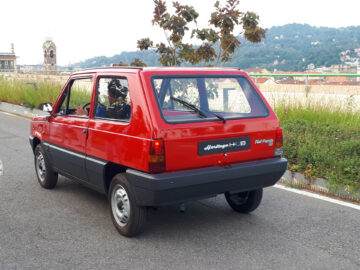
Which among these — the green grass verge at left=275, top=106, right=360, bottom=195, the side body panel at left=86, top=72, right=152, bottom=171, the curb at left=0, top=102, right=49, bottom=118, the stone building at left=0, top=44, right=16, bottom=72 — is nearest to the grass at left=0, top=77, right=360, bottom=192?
the green grass verge at left=275, top=106, right=360, bottom=195

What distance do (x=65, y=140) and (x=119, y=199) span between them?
137 centimetres

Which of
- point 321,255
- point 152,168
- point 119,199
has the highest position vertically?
point 152,168

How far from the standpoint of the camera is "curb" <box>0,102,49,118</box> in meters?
16.5

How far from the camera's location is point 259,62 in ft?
287

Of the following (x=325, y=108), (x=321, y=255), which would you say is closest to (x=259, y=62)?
(x=325, y=108)

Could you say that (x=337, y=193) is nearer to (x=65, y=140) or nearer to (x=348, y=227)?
(x=348, y=227)

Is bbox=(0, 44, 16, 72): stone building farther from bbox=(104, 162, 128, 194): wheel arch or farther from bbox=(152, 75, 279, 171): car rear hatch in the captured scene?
bbox=(152, 75, 279, 171): car rear hatch

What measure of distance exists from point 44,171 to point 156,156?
10.2 feet

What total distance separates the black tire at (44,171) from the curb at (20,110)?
30.8ft

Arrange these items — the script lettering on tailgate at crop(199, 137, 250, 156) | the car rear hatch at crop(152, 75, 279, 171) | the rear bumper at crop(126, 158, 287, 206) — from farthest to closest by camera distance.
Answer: the script lettering on tailgate at crop(199, 137, 250, 156), the car rear hatch at crop(152, 75, 279, 171), the rear bumper at crop(126, 158, 287, 206)

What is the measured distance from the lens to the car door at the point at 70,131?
16.9 ft

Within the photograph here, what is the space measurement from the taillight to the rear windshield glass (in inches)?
11.3

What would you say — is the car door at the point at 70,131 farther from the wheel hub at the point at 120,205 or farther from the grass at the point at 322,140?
the wheel hub at the point at 120,205

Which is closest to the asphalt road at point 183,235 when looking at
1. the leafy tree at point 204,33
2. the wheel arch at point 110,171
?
the wheel arch at point 110,171
